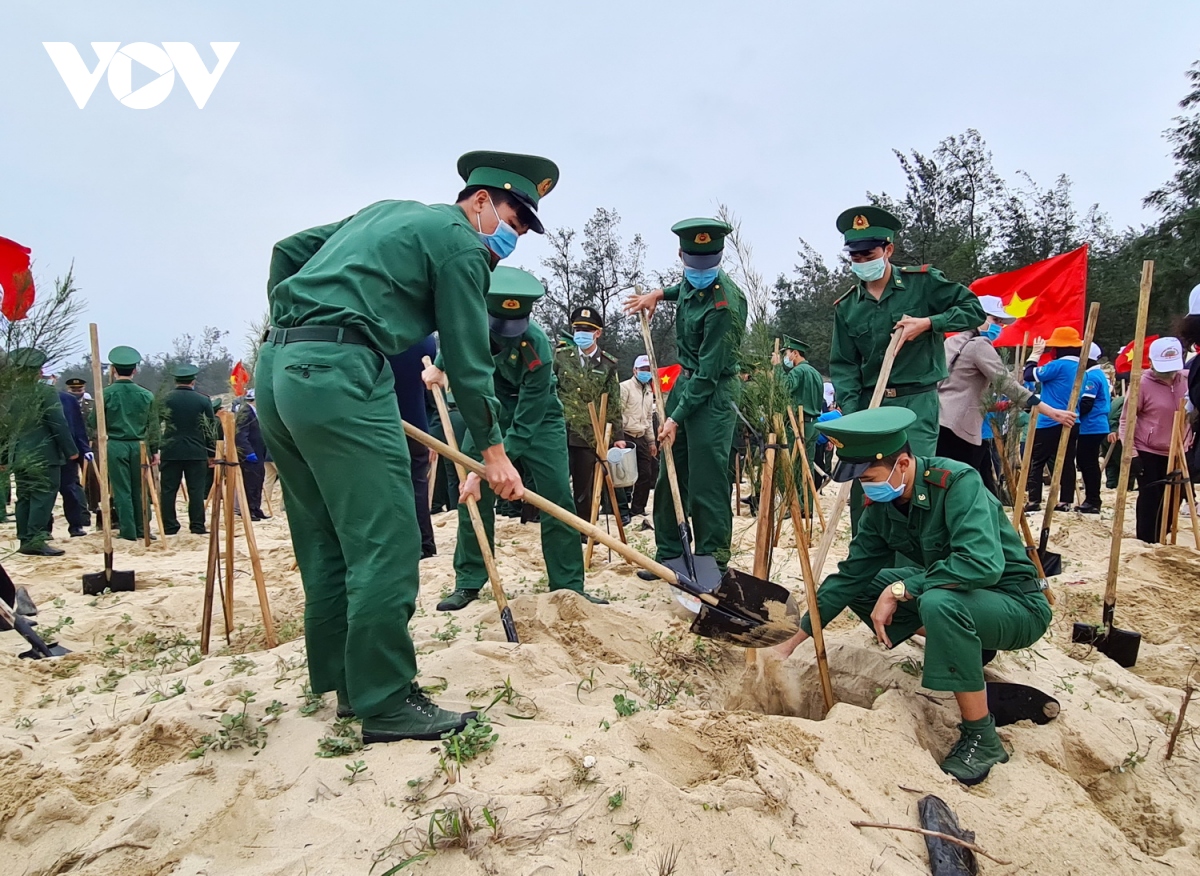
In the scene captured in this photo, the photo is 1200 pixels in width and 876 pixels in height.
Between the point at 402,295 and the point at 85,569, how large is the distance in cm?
581

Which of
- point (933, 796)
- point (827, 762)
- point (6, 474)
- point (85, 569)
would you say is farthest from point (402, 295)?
point (85, 569)

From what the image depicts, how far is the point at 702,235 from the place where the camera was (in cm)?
489

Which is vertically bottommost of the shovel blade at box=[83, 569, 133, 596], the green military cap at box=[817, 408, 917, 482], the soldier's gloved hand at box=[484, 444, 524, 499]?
the shovel blade at box=[83, 569, 133, 596]

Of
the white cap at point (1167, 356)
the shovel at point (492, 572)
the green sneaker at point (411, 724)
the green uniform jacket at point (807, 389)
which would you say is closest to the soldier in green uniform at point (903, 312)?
the shovel at point (492, 572)

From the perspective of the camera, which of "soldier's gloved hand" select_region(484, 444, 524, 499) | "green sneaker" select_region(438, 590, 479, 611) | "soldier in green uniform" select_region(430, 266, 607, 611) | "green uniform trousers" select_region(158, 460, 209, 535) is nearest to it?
"soldier's gloved hand" select_region(484, 444, 524, 499)

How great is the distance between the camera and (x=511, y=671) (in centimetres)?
318

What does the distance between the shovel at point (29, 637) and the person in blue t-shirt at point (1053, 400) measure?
29.1 feet

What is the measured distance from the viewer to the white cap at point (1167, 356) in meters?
7.09

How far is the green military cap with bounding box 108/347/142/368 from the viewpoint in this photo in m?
8.29

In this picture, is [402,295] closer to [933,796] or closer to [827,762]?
[827,762]

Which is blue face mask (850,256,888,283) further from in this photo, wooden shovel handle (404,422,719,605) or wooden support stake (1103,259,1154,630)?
wooden shovel handle (404,422,719,605)

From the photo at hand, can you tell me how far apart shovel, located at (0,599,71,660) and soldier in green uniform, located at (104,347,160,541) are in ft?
14.5

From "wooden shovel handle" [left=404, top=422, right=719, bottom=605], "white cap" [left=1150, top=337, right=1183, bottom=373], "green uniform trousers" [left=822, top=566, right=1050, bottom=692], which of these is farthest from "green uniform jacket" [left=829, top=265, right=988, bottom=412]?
"white cap" [left=1150, top=337, right=1183, bottom=373]

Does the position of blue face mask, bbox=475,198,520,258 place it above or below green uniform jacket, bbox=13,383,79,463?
above
